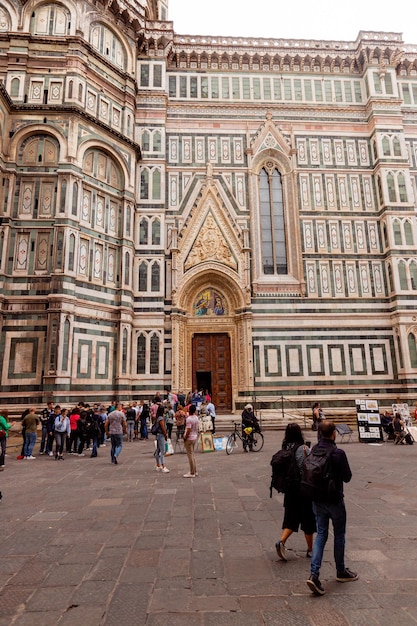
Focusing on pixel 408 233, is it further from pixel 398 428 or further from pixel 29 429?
pixel 29 429

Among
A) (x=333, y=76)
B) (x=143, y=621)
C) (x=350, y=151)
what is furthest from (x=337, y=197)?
(x=143, y=621)

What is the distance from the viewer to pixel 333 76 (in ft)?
87.4

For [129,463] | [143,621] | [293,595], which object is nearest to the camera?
[143,621]

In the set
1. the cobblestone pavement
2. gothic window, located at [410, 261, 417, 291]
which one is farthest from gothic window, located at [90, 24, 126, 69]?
the cobblestone pavement

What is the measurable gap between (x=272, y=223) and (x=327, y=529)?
2211cm

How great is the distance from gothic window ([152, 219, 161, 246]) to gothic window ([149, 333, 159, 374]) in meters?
5.29

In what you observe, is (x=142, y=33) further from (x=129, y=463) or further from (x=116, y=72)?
(x=129, y=463)

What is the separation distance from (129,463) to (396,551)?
7928 mm

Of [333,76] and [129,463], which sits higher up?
[333,76]

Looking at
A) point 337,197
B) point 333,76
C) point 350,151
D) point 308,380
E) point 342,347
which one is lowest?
point 308,380

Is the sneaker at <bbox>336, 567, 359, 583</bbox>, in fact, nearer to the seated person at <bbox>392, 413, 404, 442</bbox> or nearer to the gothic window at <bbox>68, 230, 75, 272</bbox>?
the seated person at <bbox>392, 413, 404, 442</bbox>

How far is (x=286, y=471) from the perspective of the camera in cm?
475

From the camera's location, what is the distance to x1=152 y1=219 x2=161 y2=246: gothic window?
76.1ft

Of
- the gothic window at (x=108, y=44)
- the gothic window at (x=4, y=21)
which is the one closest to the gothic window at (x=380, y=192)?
the gothic window at (x=108, y=44)
